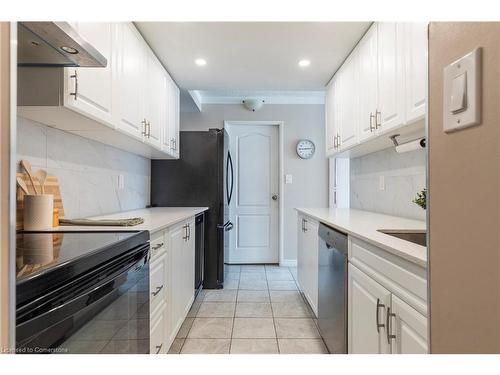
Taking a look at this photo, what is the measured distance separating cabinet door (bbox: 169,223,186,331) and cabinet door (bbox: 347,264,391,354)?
43.7 inches

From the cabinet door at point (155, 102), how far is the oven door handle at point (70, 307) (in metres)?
1.47

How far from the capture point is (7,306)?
0.47 m

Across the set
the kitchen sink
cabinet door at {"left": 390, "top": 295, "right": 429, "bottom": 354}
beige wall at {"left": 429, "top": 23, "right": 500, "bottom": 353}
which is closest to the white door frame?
the kitchen sink

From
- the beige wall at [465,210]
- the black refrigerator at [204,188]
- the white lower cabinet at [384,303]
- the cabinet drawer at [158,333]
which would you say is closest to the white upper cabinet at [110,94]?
the black refrigerator at [204,188]

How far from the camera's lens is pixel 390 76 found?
5.80 ft

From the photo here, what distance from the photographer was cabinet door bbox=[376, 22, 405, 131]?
1.65 meters

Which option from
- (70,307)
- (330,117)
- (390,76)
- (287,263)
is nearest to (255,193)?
(287,263)

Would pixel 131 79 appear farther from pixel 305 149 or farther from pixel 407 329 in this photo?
pixel 305 149

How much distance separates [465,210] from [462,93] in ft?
0.57

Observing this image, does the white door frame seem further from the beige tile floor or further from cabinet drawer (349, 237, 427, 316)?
cabinet drawer (349, 237, 427, 316)

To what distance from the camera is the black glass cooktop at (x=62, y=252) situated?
650mm

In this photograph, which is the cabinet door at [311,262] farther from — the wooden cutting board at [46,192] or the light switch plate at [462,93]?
the light switch plate at [462,93]

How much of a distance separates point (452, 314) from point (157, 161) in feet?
10.3

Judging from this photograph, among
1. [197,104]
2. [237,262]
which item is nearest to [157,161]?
[197,104]
